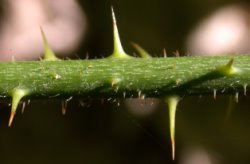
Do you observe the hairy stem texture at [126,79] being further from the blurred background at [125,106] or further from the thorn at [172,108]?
the blurred background at [125,106]

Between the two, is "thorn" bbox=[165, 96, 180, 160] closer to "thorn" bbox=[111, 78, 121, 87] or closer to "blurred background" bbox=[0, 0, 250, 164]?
"thorn" bbox=[111, 78, 121, 87]

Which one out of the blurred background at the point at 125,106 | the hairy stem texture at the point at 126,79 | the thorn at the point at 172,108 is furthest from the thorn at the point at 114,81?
the blurred background at the point at 125,106

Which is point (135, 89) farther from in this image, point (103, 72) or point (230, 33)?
point (230, 33)

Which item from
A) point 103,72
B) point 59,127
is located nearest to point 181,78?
point 103,72

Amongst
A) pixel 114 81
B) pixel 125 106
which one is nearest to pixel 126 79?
pixel 114 81

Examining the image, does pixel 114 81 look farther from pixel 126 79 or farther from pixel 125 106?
pixel 125 106

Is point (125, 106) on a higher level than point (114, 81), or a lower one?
lower
